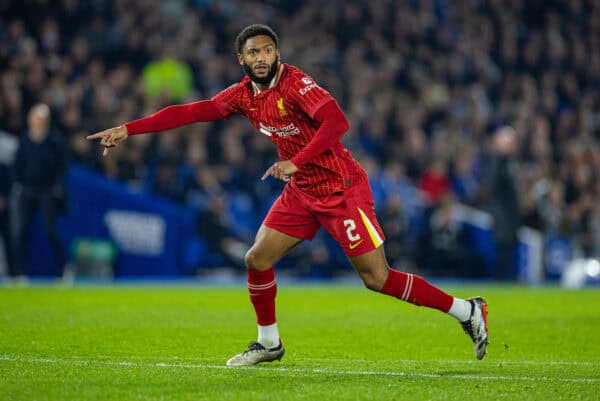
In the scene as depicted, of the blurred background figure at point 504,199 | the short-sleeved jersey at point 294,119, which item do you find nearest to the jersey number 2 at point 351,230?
the short-sleeved jersey at point 294,119

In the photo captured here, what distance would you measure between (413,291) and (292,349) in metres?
1.44

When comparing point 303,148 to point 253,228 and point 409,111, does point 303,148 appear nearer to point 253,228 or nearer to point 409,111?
point 253,228

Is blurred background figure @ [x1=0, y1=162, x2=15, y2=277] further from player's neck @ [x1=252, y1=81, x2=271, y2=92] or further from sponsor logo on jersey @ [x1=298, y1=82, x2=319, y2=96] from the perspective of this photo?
sponsor logo on jersey @ [x1=298, y1=82, x2=319, y2=96]

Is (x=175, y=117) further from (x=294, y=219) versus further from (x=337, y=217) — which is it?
(x=337, y=217)

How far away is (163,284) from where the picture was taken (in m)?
16.1

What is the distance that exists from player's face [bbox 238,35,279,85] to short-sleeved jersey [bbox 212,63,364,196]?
0.27 feet

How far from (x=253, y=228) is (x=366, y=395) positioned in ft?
40.0

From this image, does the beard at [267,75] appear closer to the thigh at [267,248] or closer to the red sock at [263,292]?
the thigh at [267,248]

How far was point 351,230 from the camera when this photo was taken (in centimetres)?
701

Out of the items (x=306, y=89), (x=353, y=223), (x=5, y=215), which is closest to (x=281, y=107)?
(x=306, y=89)

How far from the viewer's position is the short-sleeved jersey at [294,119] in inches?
272

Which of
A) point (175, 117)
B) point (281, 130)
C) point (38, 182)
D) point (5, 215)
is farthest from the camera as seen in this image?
point (5, 215)

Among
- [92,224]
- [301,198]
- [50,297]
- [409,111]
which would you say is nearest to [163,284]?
[92,224]

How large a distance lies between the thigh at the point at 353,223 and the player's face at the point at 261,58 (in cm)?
93
